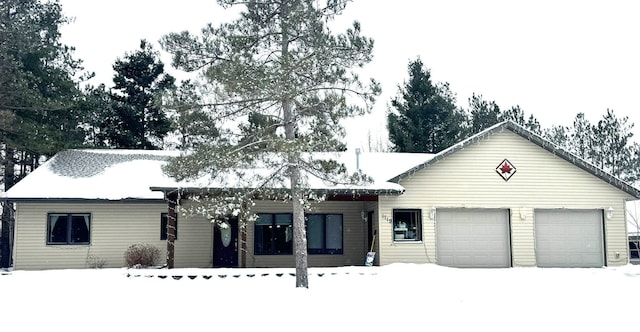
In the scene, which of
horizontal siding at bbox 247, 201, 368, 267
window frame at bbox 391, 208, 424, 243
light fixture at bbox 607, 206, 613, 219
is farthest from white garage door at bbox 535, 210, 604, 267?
horizontal siding at bbox 247, 201, 368, 267

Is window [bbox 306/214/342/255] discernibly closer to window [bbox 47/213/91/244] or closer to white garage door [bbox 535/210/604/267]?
white garage door [bbox 535/210/604/267]

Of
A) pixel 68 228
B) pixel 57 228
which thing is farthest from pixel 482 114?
pixel 57 228

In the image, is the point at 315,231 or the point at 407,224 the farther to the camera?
the point at 315,231

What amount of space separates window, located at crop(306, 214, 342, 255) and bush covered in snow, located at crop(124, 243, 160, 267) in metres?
5.10

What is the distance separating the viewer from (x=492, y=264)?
19.0 meters

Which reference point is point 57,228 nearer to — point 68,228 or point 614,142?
point 68,228

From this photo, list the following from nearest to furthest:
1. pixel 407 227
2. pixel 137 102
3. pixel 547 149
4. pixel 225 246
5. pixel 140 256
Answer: pixel 140 256
pixel 407 227
pixel 547 149
pixel 225 246
pixel 137 102

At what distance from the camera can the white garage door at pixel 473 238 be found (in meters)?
19.0

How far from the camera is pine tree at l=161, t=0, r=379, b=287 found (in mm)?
13398

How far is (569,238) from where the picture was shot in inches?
770

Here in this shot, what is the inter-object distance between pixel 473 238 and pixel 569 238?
3.30 meters

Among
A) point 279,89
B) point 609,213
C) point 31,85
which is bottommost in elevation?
point 609,213

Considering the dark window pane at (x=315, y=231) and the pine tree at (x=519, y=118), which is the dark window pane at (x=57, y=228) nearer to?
the dark window pane at (x=315, y=231)

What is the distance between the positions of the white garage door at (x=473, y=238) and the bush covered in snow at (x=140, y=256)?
29.5 ft
